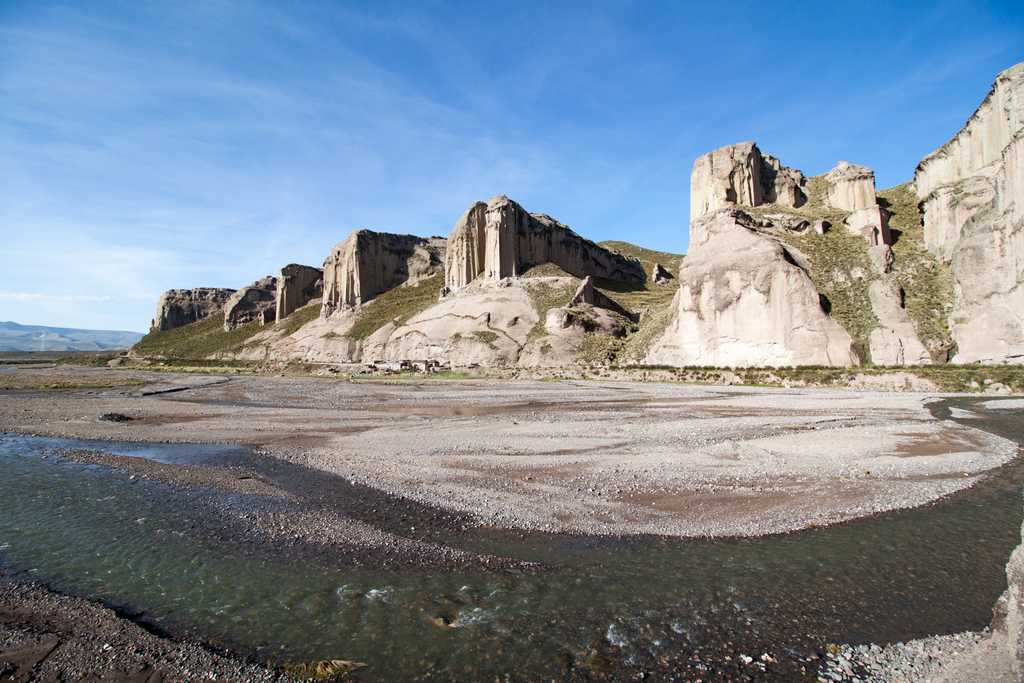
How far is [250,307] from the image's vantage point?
136 meters

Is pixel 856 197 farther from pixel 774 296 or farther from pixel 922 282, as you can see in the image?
pixel 774 296

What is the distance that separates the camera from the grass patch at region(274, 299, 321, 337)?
374ft

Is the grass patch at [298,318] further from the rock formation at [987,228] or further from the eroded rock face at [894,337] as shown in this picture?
the rock formation at [987,228]

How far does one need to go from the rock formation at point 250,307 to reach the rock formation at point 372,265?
26268 mm

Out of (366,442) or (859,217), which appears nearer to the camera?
(366,442)

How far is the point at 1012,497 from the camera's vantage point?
11.5 metres

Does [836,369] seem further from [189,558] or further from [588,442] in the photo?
[189,558]

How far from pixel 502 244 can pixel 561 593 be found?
278 feet

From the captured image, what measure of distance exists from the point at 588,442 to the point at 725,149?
236ft

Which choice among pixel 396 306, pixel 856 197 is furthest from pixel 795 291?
pixel 396 306

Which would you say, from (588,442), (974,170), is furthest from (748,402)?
(974,170)

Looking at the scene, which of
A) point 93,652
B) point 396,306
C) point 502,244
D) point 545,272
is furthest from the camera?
point 396,306

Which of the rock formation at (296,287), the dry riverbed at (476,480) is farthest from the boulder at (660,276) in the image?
the dry riverbed at (476,480)

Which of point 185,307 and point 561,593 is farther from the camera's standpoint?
point 185,307
